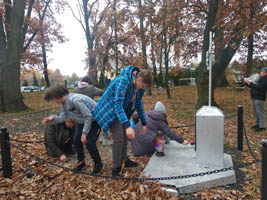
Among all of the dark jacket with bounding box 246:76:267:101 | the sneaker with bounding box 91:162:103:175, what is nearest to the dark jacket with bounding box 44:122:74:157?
the sneaker with bounding box 91:162:103:175

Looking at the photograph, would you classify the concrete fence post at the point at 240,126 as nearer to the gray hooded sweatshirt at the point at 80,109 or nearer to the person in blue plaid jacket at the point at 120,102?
the person in blue plaid jacket at the point at 120,102

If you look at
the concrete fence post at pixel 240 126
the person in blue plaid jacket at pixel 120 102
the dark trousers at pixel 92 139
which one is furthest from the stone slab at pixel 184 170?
the concrete fence post at pixel 240 126

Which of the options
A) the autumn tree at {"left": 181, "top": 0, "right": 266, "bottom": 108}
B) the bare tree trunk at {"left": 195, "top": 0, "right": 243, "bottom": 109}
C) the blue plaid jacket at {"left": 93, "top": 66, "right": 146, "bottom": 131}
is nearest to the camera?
the blue plaid jacket at {"left": 93, "top": 66, "right": 146, "bottom": 131}

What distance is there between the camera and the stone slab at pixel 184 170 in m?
2.87

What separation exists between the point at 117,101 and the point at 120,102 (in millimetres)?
40

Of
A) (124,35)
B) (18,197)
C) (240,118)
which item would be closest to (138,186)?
(18,197)

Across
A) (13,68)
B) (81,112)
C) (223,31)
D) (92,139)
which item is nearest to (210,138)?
(92,139)

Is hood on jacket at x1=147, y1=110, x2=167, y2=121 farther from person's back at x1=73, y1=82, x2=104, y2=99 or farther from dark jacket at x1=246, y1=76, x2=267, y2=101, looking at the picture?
dark jacket at x1=246, y1=76, x2=267, y2=101

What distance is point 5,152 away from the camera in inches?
125

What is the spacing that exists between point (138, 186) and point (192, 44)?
505 inches

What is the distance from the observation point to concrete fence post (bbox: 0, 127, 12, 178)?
3.13 m

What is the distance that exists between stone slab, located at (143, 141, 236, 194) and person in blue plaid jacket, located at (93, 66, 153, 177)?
0.65 m

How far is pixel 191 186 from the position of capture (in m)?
2.84

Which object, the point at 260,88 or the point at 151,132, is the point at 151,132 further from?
the point at 260,88
